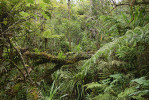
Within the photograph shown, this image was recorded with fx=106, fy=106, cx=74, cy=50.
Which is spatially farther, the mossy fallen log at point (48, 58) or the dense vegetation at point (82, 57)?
the mossy fallen log at point (48, 58)

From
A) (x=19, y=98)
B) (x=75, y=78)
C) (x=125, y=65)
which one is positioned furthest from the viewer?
(x=75, y=78)

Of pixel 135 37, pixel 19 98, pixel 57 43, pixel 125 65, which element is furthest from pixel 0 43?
pixel 57 43

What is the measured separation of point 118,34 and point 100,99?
112 cm

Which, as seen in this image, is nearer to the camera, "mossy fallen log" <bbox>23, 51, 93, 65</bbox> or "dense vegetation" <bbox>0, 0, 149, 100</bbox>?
"dense vegetation" <bbox>0, 0, 149, 100</bbox>

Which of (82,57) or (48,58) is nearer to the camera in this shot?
(48,58)

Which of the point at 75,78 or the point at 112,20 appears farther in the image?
the point at 75,78

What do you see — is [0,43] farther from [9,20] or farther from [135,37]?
[135,37]

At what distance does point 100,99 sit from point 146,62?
3.31 ft

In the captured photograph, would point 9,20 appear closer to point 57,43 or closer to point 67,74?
point 67,74

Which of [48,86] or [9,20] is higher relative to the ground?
[9,20]

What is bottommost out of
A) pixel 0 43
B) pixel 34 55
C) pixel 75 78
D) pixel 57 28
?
pixel 75 78

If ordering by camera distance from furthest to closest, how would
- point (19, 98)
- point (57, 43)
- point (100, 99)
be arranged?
1. point (57, 43)
2. point (19, 98)
3. point (100, 99)

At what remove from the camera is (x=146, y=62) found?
181 cm

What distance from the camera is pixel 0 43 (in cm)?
134
